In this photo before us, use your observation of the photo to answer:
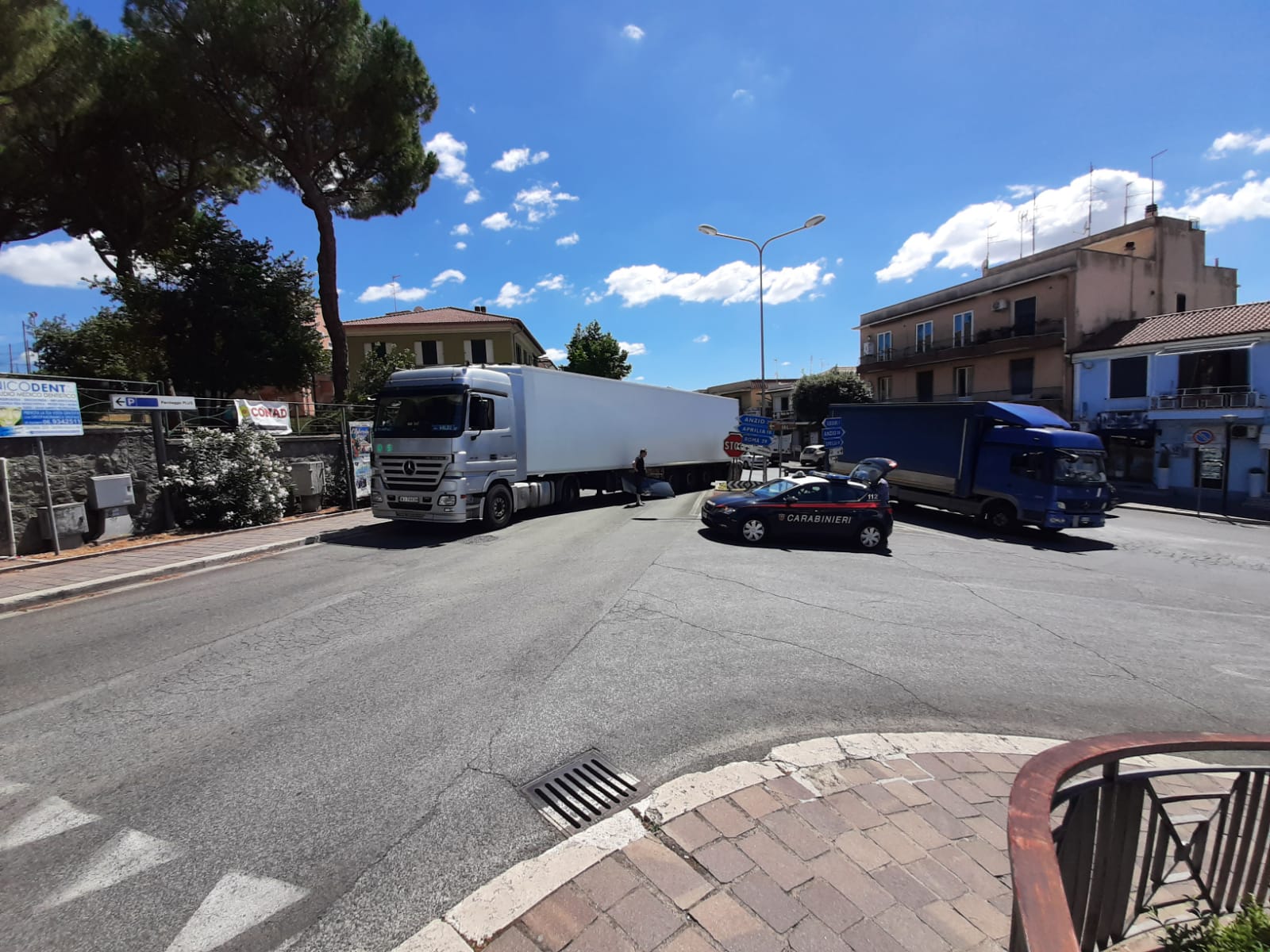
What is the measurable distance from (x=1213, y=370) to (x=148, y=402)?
33527 mm

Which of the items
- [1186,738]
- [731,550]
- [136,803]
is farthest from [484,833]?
[731,550]

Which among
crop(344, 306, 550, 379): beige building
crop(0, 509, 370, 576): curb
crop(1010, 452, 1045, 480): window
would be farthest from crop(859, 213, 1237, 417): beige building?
crop(0, 509, 370, 576): curb

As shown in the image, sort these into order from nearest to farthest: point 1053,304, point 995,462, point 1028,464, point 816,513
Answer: point 816,513 → point 1028,464 → point 995,462 → point 1053,304

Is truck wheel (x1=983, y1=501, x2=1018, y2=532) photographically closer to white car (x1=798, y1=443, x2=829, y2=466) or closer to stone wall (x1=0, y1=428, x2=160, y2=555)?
stone wall (x1=0, y1=428, x2=160, y2=555)

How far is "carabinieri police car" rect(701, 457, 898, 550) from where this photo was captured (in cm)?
1154

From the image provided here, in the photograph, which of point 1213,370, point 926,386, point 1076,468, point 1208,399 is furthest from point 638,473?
point 926,386

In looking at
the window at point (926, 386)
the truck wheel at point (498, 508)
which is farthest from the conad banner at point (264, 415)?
the window at point (926, 386)

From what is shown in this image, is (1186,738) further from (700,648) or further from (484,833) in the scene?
(700,648)

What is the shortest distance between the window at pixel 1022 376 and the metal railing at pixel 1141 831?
33702 millimetres

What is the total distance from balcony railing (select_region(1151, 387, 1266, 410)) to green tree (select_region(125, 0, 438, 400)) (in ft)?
100

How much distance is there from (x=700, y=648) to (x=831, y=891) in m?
3.01

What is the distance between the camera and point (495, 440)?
12609 mm

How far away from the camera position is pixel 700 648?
552 centimetres

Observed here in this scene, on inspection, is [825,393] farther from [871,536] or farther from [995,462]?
[871,536]
